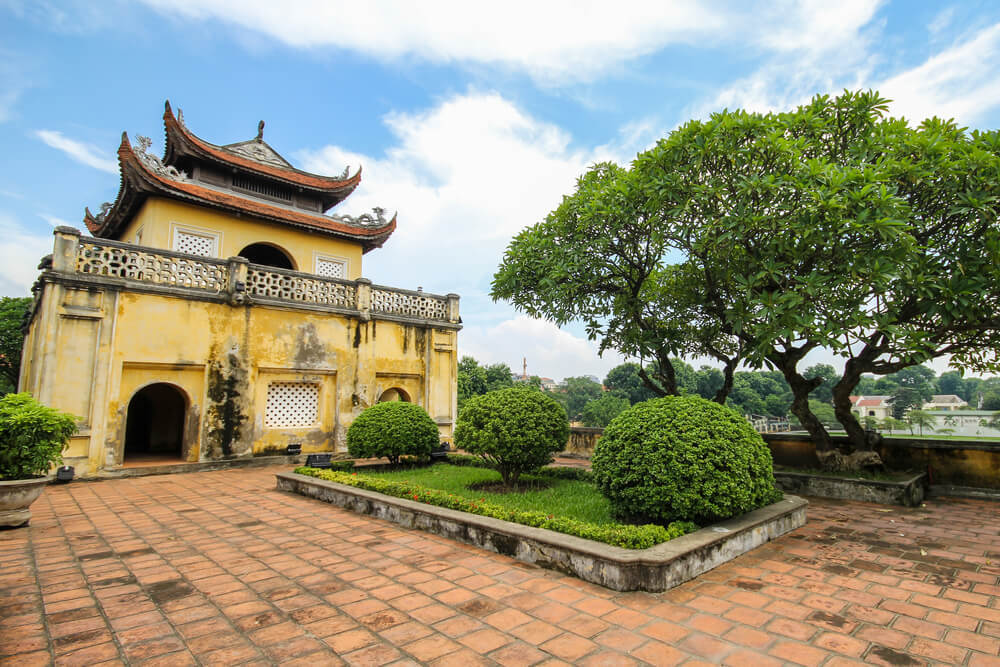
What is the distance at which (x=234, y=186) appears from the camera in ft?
53.4

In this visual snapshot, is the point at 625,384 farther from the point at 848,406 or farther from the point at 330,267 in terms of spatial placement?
the point at 848,406

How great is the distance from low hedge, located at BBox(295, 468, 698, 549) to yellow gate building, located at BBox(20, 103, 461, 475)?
6.78m

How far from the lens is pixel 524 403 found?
7.95 meters

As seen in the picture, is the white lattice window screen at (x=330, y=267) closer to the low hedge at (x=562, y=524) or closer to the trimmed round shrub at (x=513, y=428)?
the trimmed round shrub at (x=513, y=428)

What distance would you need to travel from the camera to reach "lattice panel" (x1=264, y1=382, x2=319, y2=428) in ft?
42.1

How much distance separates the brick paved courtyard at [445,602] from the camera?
313 centimetres

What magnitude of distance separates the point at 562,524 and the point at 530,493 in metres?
2.62

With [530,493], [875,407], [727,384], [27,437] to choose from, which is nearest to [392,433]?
[530,493]

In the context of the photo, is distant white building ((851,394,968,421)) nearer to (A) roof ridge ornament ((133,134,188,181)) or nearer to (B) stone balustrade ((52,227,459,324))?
(B) stone balustrade ((52,227,459,324))

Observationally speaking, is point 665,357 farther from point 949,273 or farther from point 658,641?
point 658,641

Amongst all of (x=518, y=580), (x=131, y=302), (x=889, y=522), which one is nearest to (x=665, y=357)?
(x=889, y=522)

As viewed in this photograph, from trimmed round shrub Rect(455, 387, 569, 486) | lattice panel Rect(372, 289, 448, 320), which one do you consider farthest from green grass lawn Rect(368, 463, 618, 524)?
lattice panel Rect(372, 289, 448, 320)

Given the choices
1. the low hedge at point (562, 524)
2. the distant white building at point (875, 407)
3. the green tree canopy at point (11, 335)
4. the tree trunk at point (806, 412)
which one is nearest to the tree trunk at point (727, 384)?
the tree trunk at point (806, 412)

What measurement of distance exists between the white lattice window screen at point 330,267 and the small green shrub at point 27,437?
1118 cm
